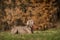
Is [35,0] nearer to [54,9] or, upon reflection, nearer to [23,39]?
[54,9]

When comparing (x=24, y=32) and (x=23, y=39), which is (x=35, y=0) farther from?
(x=23, y=39)

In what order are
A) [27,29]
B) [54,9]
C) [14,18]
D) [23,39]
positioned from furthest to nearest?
1. [14,18]
2. [54,9]
3. [27,29]
4. [23,39]

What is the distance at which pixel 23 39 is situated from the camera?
970 centimetres

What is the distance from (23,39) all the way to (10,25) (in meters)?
12.7

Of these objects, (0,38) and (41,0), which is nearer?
(0,38)

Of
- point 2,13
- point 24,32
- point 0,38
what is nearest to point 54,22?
point 2,13

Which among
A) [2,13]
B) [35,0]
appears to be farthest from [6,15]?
[35,0]

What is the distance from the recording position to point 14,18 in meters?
21.9

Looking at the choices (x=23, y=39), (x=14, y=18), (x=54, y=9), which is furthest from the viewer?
(x=14, y=18)

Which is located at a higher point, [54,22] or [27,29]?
[27,29]

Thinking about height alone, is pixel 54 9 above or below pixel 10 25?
above

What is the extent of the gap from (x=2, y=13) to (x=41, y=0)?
4151 millimetres

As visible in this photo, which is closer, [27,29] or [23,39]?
[23,39]

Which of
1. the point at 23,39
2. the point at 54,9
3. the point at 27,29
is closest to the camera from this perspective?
the point at 23,39
